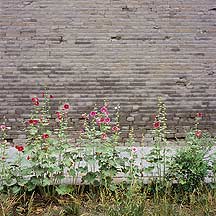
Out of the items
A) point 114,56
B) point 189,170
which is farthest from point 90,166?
point 114,56

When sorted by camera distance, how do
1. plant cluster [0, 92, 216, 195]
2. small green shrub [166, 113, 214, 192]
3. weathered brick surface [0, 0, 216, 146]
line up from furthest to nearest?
1. weathered brick surface [0, 0, 216, 146]
2. small green shrub [166, 113, 214, 192]
3. plant cluster [0, 92, 216, 195]

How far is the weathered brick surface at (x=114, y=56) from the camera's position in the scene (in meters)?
7.19

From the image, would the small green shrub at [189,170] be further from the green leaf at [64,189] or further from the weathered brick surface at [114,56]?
the weathered brick surface at [114,56]

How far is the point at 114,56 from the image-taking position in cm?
777

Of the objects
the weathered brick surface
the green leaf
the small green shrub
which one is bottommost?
the green leaf

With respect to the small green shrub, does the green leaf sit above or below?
below

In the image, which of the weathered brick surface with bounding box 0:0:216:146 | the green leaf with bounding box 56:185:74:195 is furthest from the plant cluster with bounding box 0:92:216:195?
the weathered brick surface with bounding box 0:0:216:146

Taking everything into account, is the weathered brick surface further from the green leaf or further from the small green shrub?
the green leaf

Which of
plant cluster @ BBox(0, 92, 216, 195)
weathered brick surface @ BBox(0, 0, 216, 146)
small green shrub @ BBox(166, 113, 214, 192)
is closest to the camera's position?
plant cluster @ BBox(0, 92, 216, 195)

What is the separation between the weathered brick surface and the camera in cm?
719

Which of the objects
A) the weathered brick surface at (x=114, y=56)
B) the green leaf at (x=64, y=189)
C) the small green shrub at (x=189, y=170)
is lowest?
the green leaf at (x=64, y=189)

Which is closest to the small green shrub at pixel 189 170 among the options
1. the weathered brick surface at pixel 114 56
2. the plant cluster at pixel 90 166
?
the plant cluster at pixel 90 166

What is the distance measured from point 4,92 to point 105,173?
3684 mm

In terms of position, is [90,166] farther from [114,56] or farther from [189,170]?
[114,56]
